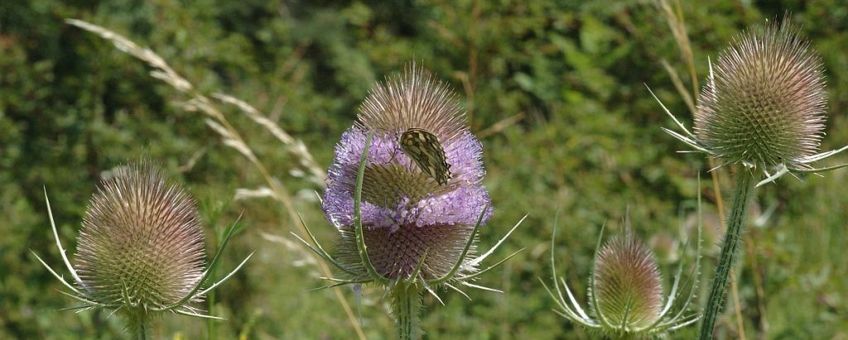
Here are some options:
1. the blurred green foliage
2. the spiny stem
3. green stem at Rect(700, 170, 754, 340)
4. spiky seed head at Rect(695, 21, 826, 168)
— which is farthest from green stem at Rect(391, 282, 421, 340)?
the blurred green foliage

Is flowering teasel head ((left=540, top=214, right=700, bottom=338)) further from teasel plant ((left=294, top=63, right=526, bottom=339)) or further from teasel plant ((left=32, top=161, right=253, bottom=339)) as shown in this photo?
teasel plant ((left=32, top=161, right=253, bottom=339))

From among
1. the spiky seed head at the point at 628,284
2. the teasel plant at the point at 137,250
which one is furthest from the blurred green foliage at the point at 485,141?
the teasel plant at the point at 137,250

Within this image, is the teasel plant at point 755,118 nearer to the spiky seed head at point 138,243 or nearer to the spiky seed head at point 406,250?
the spiky seed head at point 406,250

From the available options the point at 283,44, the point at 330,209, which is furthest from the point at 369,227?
the point at 283,44

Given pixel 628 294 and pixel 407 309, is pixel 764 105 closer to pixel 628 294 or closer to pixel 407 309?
pixel 628 294

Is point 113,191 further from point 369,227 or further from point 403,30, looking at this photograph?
point 403,30
